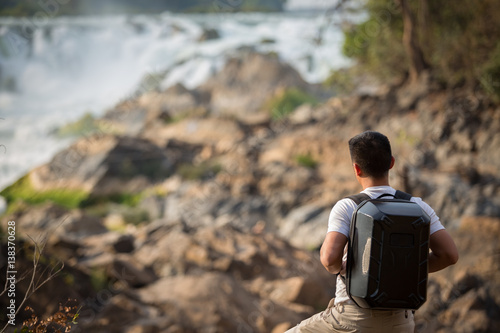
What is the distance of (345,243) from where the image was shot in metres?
2.18

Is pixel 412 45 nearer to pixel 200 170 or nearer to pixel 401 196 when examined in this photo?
pixel 200 170

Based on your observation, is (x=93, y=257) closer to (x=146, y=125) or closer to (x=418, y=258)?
(x=418, y=258)

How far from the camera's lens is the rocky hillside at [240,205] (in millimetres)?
5973

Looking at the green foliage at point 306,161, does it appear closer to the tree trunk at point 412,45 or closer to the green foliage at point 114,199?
the tree trunk at point 412,45

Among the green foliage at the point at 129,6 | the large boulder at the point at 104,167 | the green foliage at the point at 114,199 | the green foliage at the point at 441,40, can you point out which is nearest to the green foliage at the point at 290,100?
the green foliage at the point at 441,40

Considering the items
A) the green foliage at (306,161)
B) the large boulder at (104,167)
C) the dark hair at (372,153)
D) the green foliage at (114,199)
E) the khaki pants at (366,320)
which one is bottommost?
the green foliage at (114,199)

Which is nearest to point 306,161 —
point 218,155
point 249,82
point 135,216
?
point 218,155

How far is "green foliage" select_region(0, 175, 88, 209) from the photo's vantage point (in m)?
15.1

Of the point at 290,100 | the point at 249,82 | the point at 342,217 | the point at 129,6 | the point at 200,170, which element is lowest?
the point at 200,170

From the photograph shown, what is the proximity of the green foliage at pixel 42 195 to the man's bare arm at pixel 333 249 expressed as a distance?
14042 mm

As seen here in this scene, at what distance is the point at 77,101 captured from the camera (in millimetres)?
22375

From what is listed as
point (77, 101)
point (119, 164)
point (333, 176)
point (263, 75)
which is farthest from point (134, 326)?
point (263, 75)

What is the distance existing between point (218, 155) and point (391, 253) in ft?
48.4

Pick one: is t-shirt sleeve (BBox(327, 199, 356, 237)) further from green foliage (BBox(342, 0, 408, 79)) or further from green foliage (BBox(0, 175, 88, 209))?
green foliage (BBox(0, 175, 88, 209))
